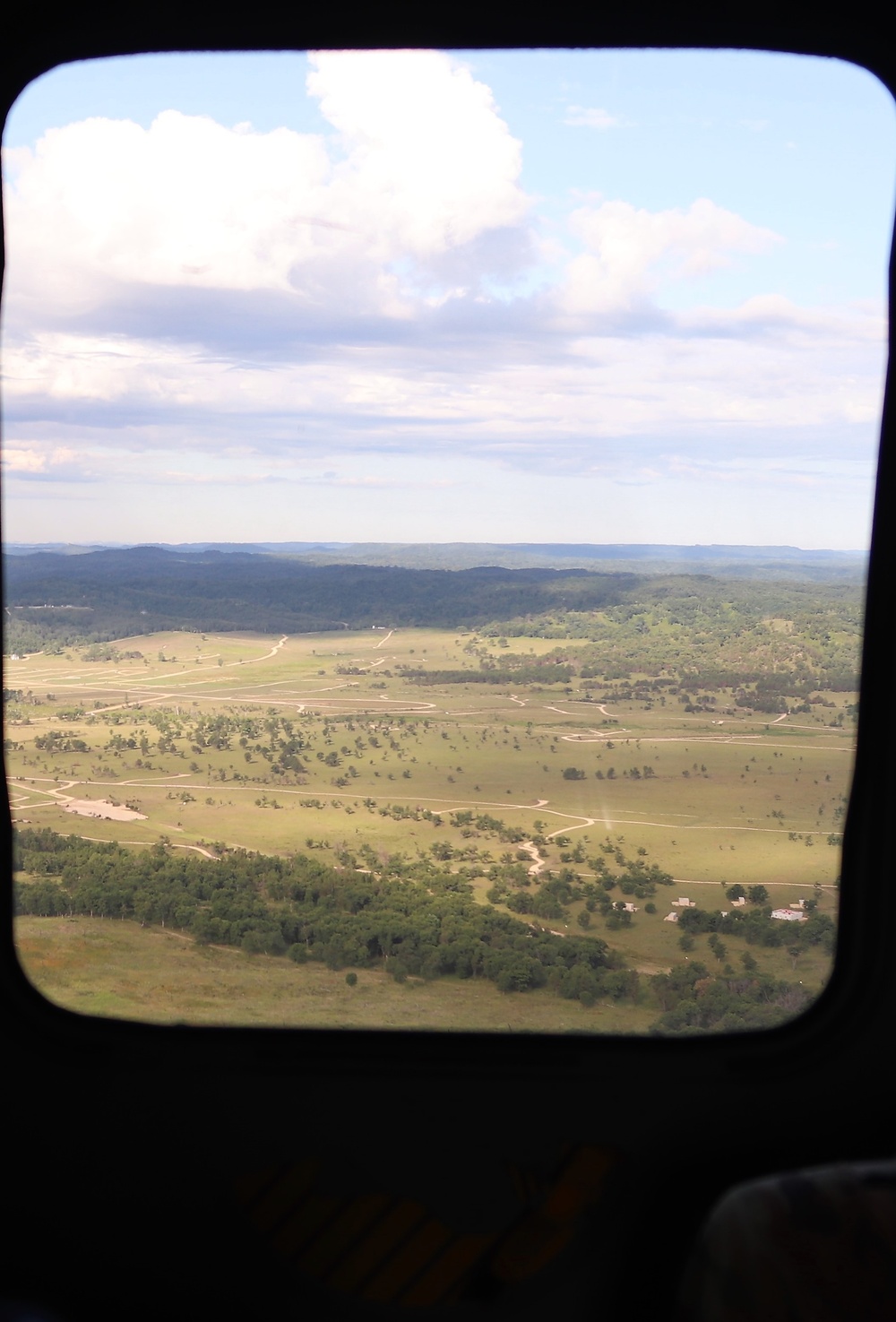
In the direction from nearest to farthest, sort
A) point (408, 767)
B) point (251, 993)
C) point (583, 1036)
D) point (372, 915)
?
point (583, 1036) < point (251, 993) < point (372, 915) < point (408, 767)

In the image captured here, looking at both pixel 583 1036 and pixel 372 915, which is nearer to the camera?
pixel 583 1036

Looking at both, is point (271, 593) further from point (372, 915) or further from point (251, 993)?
point (251, 993)

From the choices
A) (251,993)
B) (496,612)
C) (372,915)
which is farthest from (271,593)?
(251,993)

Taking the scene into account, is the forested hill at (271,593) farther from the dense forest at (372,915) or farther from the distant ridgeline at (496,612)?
the dense forest at (372,915)

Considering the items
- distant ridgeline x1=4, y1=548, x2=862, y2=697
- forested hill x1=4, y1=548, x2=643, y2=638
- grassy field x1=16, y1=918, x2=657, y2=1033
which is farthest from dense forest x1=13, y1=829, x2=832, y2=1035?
forested hill x1=4, y1=548, x2=643, y2=638

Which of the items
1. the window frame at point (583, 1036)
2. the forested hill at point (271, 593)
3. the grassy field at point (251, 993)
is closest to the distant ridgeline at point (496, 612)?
the forested hill at point (271, 593)

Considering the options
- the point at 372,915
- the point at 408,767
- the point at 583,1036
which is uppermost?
the point at 408,767

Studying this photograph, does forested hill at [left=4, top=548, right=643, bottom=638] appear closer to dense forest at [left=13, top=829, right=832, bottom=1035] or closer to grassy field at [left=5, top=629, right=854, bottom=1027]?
grassy field at [left=5, top=629, right=854, bottom=1027]
